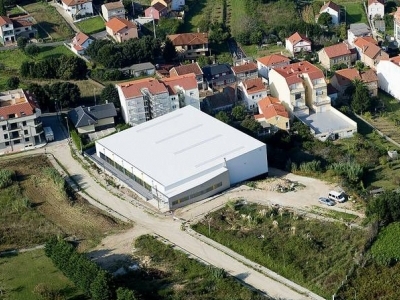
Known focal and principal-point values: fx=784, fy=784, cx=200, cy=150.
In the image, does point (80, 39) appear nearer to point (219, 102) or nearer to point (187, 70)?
point (187, 70)

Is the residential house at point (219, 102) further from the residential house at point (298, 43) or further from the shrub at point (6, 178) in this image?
the shrub at point (6, 178)

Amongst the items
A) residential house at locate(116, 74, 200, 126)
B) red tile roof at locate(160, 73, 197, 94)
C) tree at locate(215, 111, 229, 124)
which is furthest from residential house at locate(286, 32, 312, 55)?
tree at locate(215, 111, 229, 124)

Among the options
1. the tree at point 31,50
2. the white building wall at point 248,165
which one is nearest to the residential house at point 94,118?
the white building wall at point 248,165

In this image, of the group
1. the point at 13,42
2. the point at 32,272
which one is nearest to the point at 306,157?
the point at 32,272

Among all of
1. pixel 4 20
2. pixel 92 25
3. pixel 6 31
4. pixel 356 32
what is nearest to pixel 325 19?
pixel 356 32

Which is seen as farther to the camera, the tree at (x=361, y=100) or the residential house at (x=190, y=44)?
the residential house at (x=190, y=44)

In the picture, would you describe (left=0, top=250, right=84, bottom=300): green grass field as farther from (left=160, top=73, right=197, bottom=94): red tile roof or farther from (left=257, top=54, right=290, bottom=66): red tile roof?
(left=257, top=54, right=290, bottom=66): red tile roof

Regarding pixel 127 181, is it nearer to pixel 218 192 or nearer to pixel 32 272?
pixel 218 192
